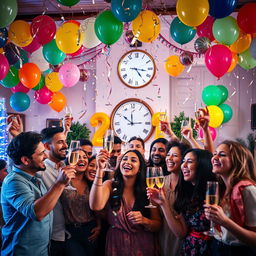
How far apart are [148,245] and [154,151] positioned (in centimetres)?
104

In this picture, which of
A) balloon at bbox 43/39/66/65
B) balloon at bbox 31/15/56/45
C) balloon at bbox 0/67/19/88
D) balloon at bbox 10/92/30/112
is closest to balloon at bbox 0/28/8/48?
balloon at bbox 31/15/56/45

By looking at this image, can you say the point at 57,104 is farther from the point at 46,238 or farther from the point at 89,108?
the point at 46,238

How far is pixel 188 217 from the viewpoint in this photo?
2205mm

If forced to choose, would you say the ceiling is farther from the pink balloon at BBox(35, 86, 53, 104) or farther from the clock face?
the clock face

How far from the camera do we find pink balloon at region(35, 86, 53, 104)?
14.5ft

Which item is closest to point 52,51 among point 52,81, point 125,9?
point 52,81

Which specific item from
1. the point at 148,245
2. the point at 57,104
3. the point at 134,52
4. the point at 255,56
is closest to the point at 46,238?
the point at 148,245

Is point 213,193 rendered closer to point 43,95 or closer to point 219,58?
point 219,58

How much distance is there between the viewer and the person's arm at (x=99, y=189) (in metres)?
2.20

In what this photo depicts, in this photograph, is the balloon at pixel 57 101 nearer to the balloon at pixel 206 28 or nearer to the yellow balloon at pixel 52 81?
the yellow balloon at pixel 52 81

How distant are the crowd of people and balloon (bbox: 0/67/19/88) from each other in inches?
57.4

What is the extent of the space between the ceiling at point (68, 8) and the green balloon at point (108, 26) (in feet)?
3.17

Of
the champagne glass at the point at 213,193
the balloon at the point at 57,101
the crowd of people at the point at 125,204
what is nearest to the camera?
the champagne glass at the point at 213,193

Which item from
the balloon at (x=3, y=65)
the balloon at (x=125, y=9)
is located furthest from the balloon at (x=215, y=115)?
the balloon at (x=3, y=65)
